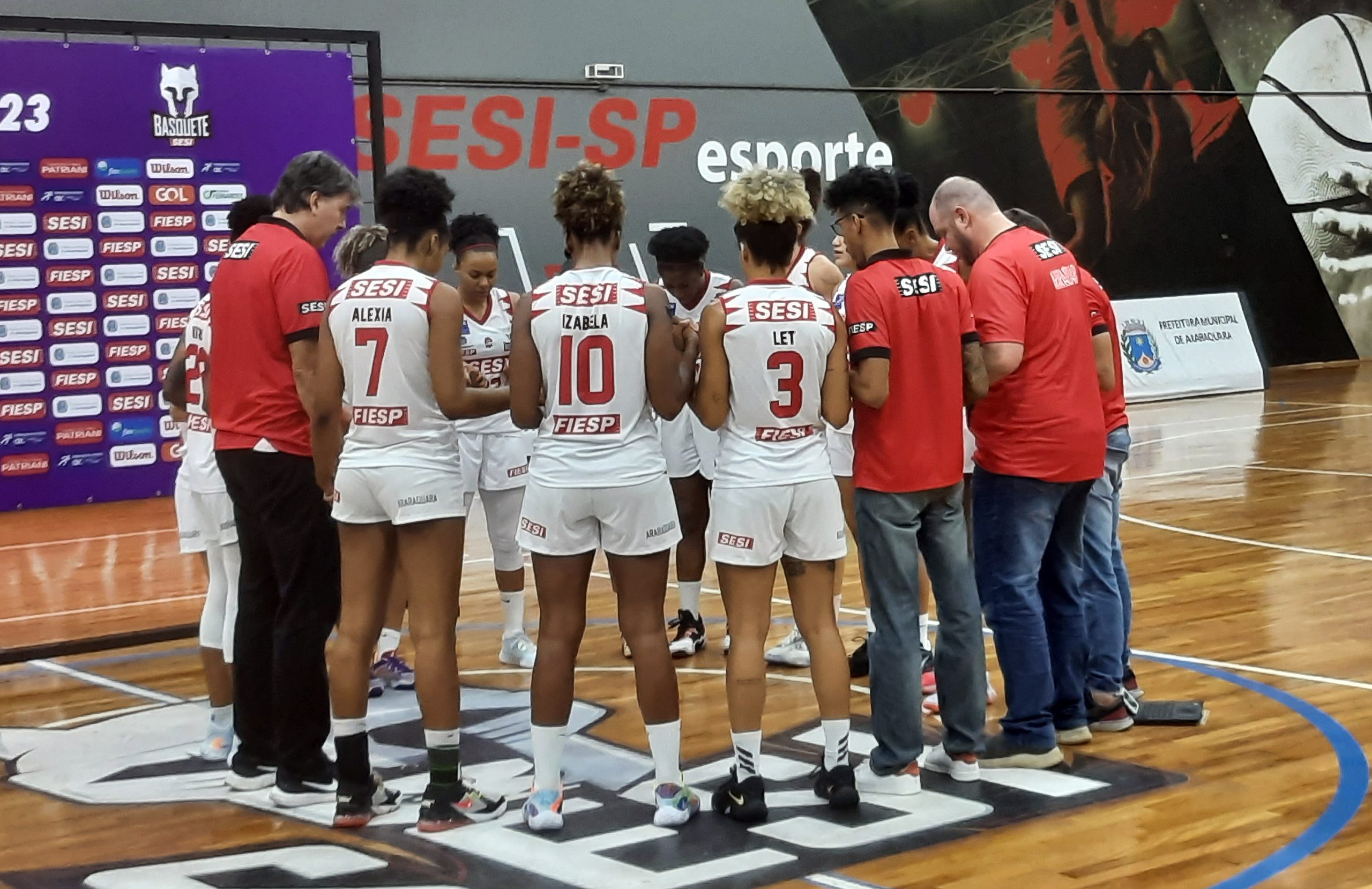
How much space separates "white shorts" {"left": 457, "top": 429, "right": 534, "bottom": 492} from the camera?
6246 mm

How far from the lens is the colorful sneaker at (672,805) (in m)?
4.18

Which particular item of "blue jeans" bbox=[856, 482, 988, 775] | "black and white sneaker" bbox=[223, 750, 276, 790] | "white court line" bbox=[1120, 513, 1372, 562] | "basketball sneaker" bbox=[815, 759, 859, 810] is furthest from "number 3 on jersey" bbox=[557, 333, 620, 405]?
"white court line" bbox=[1120, 513, 1372, 562]

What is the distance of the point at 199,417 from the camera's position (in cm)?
503

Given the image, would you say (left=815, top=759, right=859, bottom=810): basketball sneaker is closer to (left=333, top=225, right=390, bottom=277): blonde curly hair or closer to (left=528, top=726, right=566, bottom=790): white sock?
(left=528, top=726, right=566, bottom=790): white sock

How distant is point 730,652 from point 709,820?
466mm

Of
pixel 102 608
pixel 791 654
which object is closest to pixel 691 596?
pixel 791 654

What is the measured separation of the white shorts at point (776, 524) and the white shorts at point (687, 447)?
1874 mm

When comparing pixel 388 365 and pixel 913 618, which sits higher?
pixel 388 365

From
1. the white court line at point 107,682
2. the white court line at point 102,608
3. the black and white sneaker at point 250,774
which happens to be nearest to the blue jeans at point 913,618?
the black and white sneaker at point 250,774

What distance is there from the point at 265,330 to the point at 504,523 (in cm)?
203

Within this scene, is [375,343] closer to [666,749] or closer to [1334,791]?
[666,749]

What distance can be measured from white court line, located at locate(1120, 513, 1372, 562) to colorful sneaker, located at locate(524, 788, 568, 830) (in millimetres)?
5283

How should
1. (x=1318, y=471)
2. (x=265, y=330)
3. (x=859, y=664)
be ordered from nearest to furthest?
(x=265, y=330)
(x=859, y=664)
(x=1318, y=471)

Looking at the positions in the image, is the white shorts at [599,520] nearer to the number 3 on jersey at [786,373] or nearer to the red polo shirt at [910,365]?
the number 3 on jersey at [786,373]
